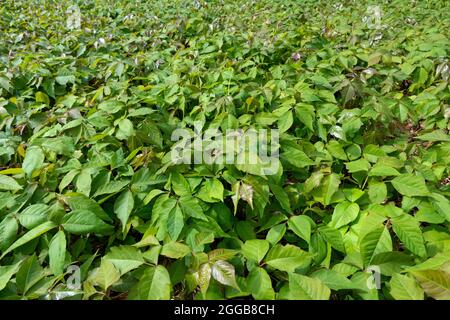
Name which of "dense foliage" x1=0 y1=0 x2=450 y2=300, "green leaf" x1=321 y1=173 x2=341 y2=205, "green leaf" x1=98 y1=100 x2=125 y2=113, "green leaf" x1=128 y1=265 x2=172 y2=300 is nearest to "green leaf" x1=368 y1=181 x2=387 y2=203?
"dense foliage" x1=0 y1=0 x2=450 y2=300

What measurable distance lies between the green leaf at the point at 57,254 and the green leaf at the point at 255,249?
0.65 metres

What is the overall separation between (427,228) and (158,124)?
1427 mm

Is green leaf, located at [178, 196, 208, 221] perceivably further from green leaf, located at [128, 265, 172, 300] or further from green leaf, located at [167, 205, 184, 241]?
green leaf, located at [128, 265, 172, 300]

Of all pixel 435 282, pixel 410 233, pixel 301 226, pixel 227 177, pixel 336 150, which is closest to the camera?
pixel 435 282

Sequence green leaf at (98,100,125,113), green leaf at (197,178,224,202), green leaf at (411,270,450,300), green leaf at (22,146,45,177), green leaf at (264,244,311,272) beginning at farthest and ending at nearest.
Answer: green leaf at (98,100,125,113), green leaf at (22,146,45,177), green leaf at (197,178,224,202), green leaf at (264,244,311,272), green leaf at (411,270,450,300)

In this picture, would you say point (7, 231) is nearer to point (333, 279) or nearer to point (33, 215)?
point (33, 215)

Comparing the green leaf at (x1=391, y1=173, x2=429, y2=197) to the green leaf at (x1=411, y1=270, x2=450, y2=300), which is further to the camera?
the green leaf at (x1=391, y1=173, x2=429, y2=197)

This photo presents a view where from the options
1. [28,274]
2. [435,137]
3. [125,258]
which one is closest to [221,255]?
[125,258]

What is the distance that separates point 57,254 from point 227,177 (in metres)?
0.71

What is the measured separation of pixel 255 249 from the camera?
4.66ft

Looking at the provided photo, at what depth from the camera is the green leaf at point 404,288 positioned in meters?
1.17

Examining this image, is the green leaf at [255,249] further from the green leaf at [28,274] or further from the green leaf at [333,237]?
the green leaf at [28,274]

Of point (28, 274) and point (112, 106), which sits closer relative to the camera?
point (28, 274)

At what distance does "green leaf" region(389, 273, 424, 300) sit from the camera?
117 cm
